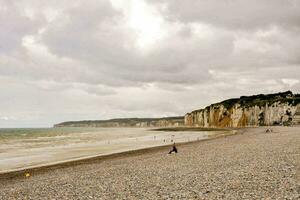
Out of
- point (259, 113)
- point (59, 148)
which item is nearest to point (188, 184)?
point (59, 148)

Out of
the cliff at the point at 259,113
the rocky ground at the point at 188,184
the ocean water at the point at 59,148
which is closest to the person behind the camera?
the rocky ground at the point at 188,184

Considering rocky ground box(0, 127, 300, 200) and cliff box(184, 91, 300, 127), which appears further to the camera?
cliff box(184, 91, 300, 127)

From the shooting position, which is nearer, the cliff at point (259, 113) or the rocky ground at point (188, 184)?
the rocky ground at point (188, 184)

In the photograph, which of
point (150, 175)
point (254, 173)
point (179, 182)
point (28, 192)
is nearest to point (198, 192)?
point (179, 182)

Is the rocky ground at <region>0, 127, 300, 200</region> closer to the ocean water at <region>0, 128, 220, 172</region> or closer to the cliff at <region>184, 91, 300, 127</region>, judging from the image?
the ocean water at <region>0, 128, 220, 172</region>

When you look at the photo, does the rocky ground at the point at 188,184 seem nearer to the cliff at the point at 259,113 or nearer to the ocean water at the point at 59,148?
the ocean water at the point at 59,148

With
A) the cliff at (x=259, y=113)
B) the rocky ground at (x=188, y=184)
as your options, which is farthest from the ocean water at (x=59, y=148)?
the cliff at (x=259, y=113)

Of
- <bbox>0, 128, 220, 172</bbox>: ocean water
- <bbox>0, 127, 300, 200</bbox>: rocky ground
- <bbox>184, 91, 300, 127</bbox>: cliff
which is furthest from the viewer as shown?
<bbox>184, 91, 300, 127</bbox>: cliff

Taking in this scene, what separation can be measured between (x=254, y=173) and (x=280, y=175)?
1.61 meters

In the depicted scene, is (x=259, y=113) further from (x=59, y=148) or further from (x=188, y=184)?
(x=188, y=184)

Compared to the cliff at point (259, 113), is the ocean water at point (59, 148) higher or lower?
lower

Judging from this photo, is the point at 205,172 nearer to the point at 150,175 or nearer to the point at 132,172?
the point at 150,175

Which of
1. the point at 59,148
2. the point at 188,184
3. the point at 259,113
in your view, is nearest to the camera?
the point at 188,184

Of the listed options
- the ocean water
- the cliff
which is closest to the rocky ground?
the ocean water
